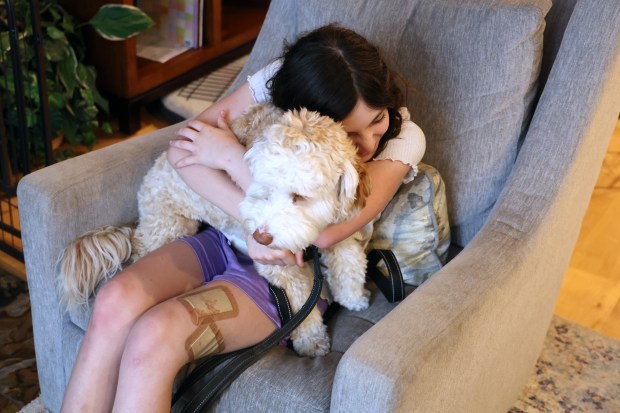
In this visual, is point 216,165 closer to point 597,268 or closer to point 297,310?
point 297,310

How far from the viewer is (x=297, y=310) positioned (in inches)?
57.4

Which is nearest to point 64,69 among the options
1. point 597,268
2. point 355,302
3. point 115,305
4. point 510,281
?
point 115,305

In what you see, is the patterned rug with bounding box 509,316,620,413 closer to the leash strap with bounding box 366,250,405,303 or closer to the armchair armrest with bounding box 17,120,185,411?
the leash strap with bounding box 366,250,405,303

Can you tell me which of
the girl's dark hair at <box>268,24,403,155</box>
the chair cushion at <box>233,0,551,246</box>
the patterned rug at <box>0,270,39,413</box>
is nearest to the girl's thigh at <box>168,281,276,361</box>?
the girl's dark hair at <box>268,24,403,155</box>

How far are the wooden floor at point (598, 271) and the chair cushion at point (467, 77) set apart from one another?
0.86m

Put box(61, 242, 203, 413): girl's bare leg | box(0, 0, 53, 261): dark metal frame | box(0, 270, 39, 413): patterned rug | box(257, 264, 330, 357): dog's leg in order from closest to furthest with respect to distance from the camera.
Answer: box(61, 242, 203, 413): girl's bare leg < box(257, 264, 330, 357): dog's leg < box(0, 270, 39, 413): patterned rug < box(0, 0, 53, 261): dark metal frame

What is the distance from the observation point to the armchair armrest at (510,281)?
1.11 meters

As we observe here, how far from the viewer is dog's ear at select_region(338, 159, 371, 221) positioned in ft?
4.04

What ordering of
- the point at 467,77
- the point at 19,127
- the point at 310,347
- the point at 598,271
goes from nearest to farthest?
1. the point at 310,347
2. the point at 467,77
3. the point at 19,127
4. the point at 598,271

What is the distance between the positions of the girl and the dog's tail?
0.29 ft

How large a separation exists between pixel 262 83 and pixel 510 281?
73cm

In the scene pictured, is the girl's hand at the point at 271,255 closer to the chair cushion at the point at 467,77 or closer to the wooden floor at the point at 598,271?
the chair cushion at the point at 467,77

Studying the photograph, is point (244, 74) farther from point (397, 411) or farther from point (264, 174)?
point (397, 411)

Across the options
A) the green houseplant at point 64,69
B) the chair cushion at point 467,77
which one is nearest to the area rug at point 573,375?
the chair cushion at point 467,77
